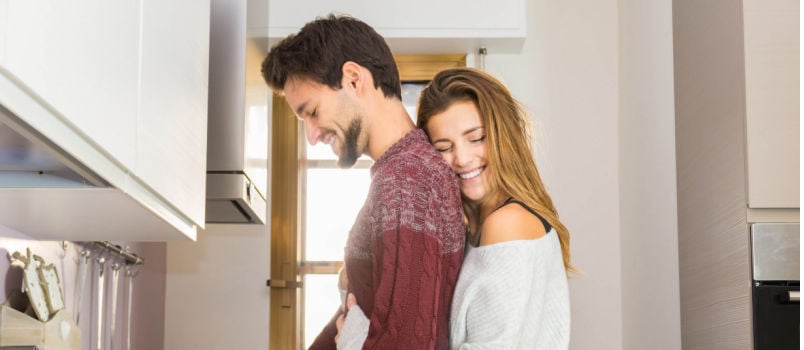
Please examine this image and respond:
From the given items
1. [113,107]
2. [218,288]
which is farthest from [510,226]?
[218,288]

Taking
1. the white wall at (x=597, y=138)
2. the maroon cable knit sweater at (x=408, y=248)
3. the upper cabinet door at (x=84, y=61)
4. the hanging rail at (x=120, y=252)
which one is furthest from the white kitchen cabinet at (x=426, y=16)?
the upper cabinet door at (x=84, y=61)

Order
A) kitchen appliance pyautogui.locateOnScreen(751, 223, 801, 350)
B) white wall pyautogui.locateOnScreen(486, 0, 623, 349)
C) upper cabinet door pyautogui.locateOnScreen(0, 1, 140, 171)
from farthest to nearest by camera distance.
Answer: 1. white wall pyautogui.locateOnScreen(486, 0, 623, 349)
2. kitchen appliance pyautogui.locateOnScreen(751, 223, 801, 350)
3. upper cabinet door pyautogui.locateOnScreen(0, 1, 140, 171)

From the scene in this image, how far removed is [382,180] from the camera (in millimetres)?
1508

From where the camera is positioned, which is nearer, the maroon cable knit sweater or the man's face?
the maroon cable knit sweater

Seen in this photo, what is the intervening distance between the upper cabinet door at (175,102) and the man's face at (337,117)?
7.6 inches

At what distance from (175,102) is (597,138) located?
2.37m

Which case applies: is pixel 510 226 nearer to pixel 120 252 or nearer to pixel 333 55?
pixel 333 55

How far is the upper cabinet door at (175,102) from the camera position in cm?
130

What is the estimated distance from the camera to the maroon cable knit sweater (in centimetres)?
143

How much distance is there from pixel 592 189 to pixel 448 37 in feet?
2.55

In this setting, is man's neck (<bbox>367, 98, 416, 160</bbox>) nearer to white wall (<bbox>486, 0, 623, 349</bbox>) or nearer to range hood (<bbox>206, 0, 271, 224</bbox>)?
range hood (<bbox>206, 0, 271, 224</bbox>)

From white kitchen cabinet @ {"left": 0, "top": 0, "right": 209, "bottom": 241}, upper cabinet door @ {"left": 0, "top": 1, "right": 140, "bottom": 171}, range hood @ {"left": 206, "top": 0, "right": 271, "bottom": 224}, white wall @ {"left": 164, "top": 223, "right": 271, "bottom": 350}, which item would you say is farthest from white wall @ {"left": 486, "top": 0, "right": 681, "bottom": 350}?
upper cabinet door @ {"left": 0, "top": 1, "right": 140, "bottom": 171}

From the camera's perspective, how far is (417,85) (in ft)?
12.1

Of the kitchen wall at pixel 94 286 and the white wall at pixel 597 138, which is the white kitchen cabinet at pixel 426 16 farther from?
the kitchen wall at pixel 94 286
